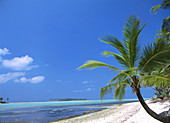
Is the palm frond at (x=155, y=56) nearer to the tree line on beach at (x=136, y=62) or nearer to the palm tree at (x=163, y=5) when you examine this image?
the tree line on beach at (x=136, y=62)

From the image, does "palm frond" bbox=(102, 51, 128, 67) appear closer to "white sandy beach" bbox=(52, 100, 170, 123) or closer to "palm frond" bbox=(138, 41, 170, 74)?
"palm frond" bbox=(138, 41, 170, 74)

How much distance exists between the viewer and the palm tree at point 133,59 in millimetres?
4117

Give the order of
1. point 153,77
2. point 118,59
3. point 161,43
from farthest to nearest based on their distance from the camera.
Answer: point 118,59 → point 161,43 → point 153,77

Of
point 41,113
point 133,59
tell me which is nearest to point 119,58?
point 133,59

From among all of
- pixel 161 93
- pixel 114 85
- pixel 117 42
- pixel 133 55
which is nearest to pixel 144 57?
pixel 133 55

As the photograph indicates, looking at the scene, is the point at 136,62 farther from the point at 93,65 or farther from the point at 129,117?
the point at 129,117

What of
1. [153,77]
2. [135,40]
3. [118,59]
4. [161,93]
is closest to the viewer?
[153,77]

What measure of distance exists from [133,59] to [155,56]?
69 cm

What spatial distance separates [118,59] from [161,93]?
15.0 meters

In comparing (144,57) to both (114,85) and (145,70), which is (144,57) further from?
(114,85)

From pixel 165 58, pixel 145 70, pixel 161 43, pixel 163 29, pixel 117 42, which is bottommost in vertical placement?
pixel 145 70

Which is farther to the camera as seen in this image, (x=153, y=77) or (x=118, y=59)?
(x=118, y=59)

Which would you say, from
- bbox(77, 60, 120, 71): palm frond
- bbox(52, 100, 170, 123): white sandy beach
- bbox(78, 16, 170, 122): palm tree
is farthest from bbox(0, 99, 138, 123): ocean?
bbox(52, 100, 170, 123): white sandy beach

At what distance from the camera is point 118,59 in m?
4.88
